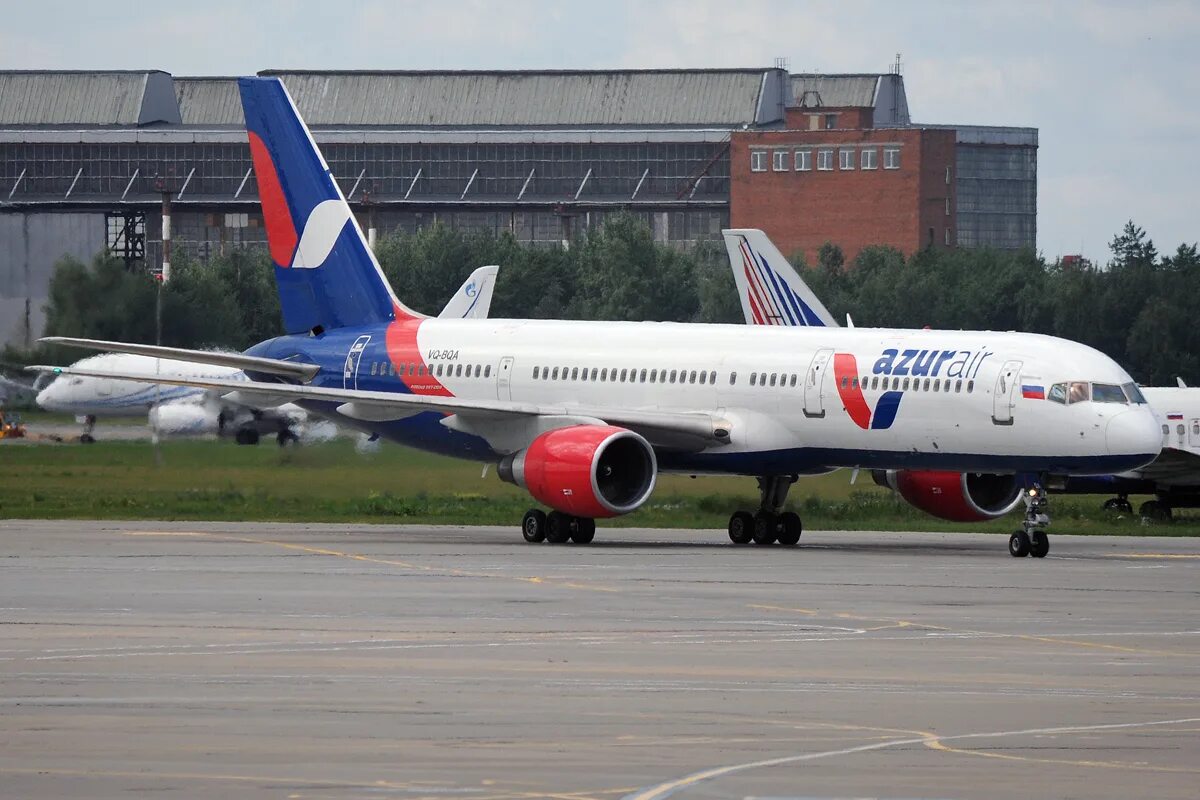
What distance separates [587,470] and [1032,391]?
6.80m

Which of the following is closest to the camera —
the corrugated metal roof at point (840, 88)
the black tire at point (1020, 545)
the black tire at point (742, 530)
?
the black tire at point (1020, 545)

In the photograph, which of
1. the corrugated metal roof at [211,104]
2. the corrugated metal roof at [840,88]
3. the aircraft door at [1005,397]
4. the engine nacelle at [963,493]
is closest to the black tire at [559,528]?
the engine nacelle at [963,493]

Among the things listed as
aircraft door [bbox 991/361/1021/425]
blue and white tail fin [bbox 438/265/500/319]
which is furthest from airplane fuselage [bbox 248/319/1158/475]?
blue and white tail fin [bbox 438/265/500/319]

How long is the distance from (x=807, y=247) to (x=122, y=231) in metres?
45.9

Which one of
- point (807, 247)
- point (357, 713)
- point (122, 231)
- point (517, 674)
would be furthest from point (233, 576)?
point (807, 247)

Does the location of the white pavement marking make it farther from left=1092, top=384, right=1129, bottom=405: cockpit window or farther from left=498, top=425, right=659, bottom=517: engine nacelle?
left=498, top=425, right=659, bottom=517: engine nacelle

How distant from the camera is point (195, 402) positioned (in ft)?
181

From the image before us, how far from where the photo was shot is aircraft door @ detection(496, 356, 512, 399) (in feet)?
134

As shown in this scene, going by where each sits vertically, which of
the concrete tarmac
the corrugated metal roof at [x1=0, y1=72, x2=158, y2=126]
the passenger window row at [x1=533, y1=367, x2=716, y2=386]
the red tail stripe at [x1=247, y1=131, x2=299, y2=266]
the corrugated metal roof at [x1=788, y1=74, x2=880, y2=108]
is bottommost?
the concrete tarmac

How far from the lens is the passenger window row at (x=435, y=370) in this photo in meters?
41.4

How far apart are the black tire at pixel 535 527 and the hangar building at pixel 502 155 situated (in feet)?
368

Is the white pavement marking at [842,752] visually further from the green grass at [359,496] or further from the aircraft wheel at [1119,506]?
the aircraft wheel at [1119,506]

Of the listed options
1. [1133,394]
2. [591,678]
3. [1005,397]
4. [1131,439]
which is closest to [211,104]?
[1005,397]

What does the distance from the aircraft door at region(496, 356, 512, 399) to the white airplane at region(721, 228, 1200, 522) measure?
6.49 meters
